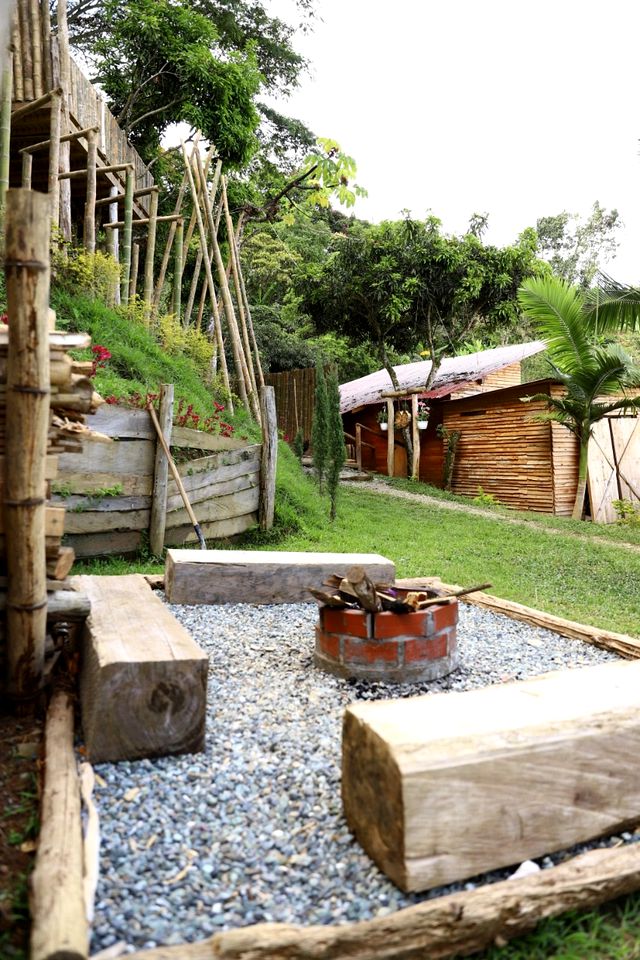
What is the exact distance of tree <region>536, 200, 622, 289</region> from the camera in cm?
3534

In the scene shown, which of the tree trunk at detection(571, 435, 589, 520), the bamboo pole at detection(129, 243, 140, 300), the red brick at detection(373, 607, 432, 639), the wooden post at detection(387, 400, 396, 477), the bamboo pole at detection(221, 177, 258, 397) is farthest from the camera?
the wooden post at detection(387, 400, 396, 477)

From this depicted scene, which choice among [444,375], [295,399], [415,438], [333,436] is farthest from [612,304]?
[295,399]

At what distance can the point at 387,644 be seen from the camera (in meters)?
3.64

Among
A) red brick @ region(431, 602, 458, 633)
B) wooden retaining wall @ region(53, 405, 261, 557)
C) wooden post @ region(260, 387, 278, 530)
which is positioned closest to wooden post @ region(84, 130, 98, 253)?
wooden post @ region(260, 387, 278, 530)

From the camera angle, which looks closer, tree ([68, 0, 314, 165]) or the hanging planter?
tree ([68, 0, 314, 165])

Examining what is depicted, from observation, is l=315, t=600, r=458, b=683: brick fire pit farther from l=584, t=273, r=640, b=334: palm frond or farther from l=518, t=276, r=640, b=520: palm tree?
l=518, t=276, r=640, b=520: palm tree

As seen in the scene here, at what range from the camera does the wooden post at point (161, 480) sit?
21.7 ft

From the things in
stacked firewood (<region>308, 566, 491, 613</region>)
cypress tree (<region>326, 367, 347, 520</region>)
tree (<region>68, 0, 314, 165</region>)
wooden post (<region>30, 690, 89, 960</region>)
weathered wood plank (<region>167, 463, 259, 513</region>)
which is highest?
tree (<region>68, 0, 314, 165</region>)

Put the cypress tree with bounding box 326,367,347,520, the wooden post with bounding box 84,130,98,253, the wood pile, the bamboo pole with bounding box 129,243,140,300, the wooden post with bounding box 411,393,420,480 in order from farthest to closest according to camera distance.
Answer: the wooden post with bounding box 411,393,420,480, the bamboo pole with bounding box 129,243,140,300, the cypress tree with bounding box 326,367,347,520, the wooden post with bounding box 84,130,98,253, the wood pile

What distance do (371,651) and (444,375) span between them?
1637cm

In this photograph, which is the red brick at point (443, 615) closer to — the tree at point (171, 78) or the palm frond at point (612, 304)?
the palm frond at point (612, 304)

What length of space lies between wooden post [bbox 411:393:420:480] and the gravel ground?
1441 centimetres

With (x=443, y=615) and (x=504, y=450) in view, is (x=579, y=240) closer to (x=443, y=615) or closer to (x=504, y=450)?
(x=504, y=450)

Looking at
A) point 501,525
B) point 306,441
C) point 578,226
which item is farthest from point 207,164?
point 578,226
